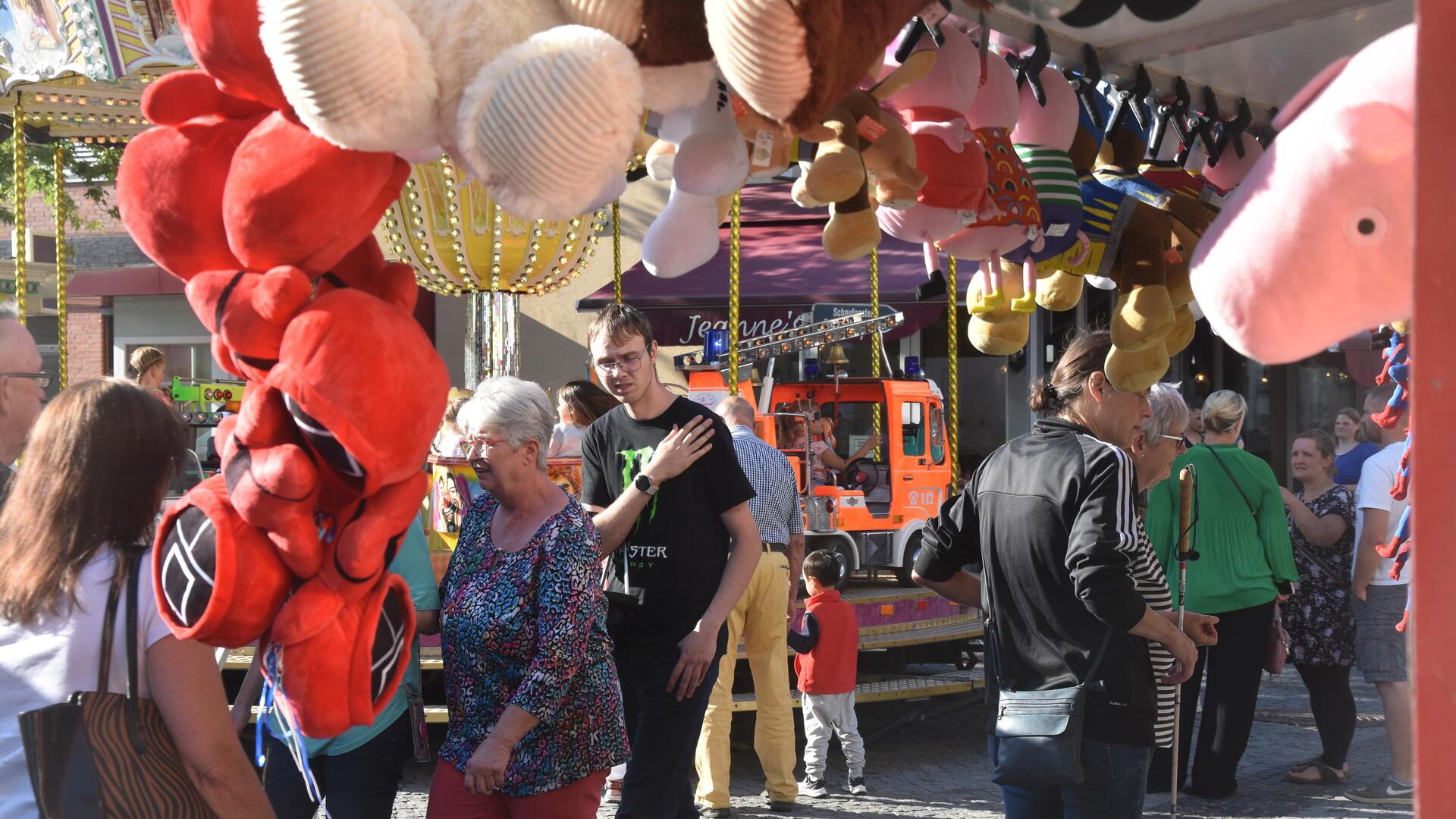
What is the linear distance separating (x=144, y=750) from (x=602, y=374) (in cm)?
183

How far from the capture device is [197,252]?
1171 millimetres

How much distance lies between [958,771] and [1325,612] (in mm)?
1891

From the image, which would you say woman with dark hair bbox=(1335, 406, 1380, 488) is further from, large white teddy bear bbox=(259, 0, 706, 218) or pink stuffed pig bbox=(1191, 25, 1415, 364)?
large white teddy bear bbox=(259, 0, 706, 218)

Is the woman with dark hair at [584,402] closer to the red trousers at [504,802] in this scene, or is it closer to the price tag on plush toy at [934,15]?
the red trousers at [504,802]

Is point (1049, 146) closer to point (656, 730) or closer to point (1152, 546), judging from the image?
point (656, 730)

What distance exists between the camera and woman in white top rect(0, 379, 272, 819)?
1861mm

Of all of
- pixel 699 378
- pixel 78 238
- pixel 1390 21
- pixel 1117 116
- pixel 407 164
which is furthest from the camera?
pixel 78 238

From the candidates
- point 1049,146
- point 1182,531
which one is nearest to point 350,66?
point 1049,146

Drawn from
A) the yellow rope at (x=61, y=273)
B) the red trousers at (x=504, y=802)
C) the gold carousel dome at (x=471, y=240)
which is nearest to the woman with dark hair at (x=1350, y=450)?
the gold carousel dome at (x=471, y=240)

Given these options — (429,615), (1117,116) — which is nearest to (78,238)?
(429,615)

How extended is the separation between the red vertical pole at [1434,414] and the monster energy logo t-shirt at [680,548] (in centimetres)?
254

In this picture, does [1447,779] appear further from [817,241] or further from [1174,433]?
[817,241]

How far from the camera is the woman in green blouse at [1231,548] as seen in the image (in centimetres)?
537

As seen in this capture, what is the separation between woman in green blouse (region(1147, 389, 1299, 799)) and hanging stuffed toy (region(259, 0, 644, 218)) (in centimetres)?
469
